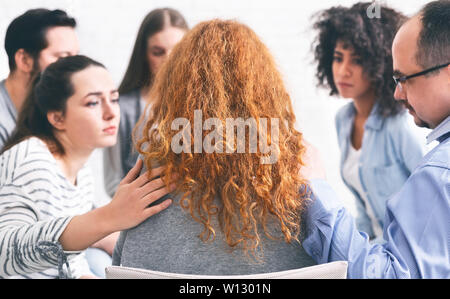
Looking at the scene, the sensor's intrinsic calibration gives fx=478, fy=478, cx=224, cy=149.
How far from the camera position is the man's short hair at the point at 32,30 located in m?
2.01

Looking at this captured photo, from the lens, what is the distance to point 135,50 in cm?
234

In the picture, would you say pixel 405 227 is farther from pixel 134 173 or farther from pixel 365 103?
pixel 365 103

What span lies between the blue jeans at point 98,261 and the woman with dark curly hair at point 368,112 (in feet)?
3.82

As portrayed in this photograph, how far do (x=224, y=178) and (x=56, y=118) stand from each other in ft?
2.95

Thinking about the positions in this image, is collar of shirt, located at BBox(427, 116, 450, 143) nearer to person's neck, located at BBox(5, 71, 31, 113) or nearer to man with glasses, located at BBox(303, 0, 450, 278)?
man with glasses, located at BBox(303, 0, 450, 278)

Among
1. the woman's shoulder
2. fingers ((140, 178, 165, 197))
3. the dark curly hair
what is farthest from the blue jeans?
the dark curly hair

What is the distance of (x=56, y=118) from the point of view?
1687mm

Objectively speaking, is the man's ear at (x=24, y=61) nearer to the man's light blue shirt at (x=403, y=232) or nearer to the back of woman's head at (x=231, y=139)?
the back of woman's head at (x=231, y=139)

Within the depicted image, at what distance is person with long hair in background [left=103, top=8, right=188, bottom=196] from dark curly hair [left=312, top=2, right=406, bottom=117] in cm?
75

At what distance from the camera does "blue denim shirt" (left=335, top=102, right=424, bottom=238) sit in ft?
6.57

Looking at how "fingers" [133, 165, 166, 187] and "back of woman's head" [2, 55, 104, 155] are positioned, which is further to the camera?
"back of woman's head" [2, 55, 104, 155]

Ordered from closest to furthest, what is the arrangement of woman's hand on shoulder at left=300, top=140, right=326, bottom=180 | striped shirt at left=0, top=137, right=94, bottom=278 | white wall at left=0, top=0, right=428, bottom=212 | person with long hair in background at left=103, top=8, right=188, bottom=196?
woman's hand on shoulder at left=300, top=140, right=326, bottom=180
striped shirt at left=0, top=137, right=94, bottom=278
person with long hair in background at left=103, top=8, right=188, bottom=196
white wall at left=0, top=0, right=428, bottom=212

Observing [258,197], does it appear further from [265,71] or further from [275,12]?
[275,12]
